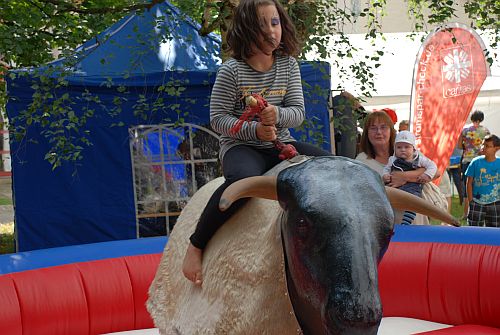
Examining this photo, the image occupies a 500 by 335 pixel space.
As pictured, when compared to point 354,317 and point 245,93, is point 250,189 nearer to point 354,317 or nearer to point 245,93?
point 354,317

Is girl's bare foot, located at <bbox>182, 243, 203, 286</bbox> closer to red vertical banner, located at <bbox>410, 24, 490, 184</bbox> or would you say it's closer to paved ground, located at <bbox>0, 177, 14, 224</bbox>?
red vertical banner, located at <bbox>410, 24, 490, 184</bbox>

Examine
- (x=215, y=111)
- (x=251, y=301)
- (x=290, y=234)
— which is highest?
(x=215, y=111)

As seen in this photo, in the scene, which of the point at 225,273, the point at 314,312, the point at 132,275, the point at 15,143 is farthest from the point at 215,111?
the point at 15,143

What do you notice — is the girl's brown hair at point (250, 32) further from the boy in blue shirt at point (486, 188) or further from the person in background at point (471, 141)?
the person in background at point (471, 141)

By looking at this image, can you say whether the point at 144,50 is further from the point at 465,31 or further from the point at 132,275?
the point at 465,31

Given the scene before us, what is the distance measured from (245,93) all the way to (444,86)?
558cm

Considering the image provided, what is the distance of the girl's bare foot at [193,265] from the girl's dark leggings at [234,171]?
0.02 m

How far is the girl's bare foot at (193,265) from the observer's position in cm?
232

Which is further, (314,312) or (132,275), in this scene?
(132,275)

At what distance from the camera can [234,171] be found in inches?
88.0

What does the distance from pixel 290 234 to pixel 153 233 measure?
5065mm

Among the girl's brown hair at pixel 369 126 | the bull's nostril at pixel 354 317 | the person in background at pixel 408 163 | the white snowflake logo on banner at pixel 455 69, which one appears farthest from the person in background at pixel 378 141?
the bull's nostril at pixel 354 317

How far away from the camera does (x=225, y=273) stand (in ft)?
7.06

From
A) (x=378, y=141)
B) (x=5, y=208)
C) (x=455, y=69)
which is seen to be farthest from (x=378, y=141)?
(x=5, y=208)
